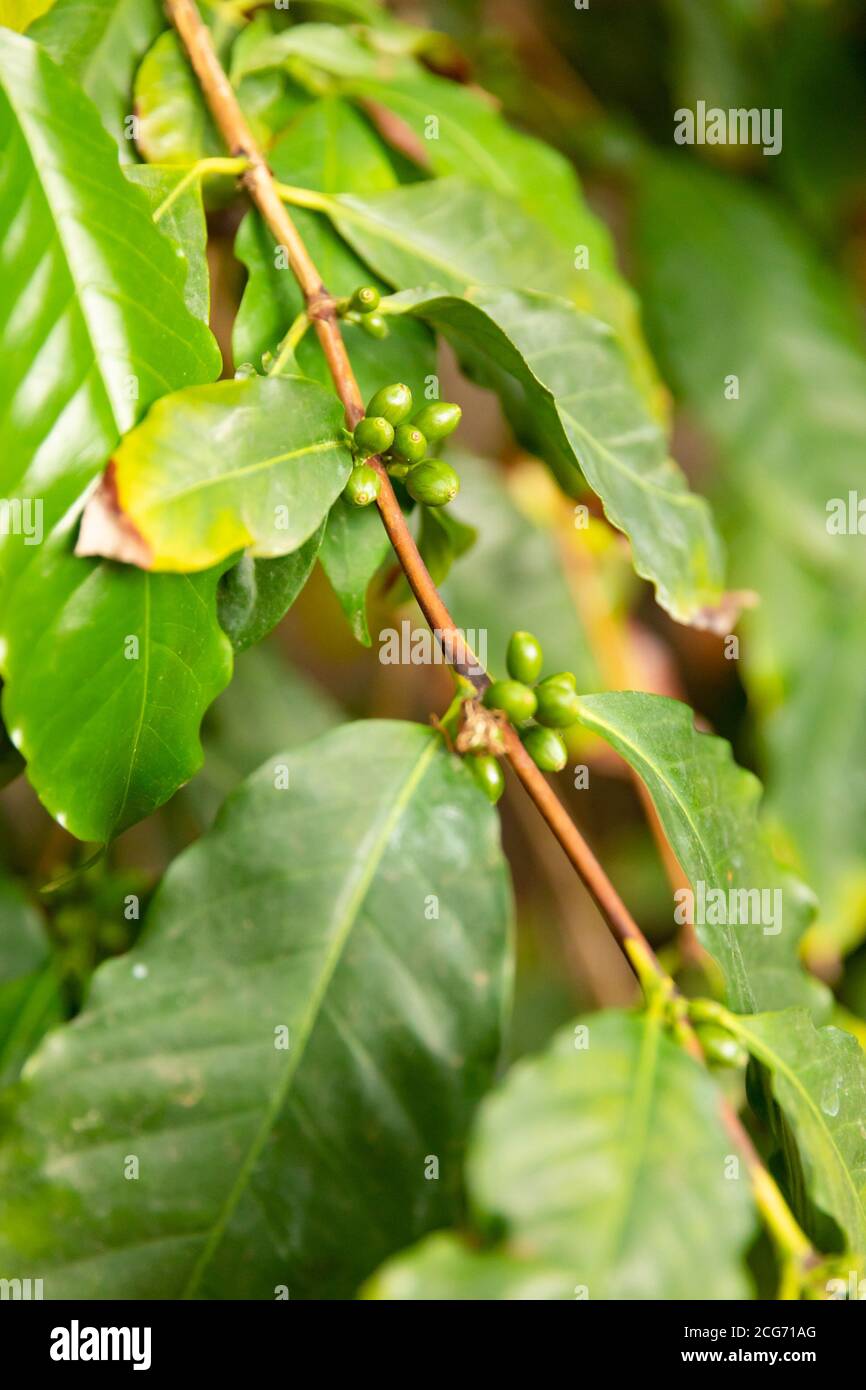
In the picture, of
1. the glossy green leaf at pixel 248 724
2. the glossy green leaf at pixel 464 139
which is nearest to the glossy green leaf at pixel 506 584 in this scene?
the glossy green leaf at pixel 248 724

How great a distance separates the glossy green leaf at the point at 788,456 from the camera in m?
1.32

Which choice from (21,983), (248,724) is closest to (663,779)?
(21,983)

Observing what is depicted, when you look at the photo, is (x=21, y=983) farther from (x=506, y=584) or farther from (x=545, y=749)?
(x=506, y=584)

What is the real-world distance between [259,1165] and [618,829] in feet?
5.15

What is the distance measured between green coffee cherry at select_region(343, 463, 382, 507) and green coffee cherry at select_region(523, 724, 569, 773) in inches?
6.0

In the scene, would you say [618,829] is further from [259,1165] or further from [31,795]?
[259,1165]

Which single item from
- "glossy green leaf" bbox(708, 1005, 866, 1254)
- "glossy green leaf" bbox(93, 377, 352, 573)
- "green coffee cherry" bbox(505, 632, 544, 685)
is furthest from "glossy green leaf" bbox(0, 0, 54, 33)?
"glossy green leaf" bbox(708, 1005, 866, 1254)

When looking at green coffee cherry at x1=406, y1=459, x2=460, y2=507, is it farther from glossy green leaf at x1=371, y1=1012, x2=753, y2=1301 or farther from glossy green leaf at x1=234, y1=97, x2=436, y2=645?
glossy green leaf at x1=371, y1=1012, x2=753, y2=1301

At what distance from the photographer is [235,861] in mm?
542

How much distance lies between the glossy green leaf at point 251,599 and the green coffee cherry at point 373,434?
0.17 feet

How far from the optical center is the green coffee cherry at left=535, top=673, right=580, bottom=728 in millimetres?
570

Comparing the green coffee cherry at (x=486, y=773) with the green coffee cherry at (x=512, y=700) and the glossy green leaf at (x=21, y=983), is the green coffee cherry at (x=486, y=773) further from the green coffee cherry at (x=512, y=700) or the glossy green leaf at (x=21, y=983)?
the glossy green leaf at (x=21, y=983)

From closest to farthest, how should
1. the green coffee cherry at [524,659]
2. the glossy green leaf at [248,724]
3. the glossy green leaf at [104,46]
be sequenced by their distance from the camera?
1. the green coffee cherry at [524,659]
2. the glossy green leaf at [104,46]
3. the glossy green leaf at [248,724]

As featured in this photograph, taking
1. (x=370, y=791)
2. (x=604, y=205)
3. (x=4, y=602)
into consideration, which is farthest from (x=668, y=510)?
(x=604, y=205)
